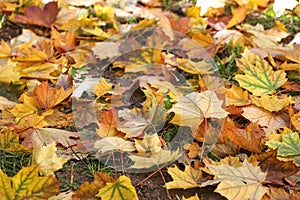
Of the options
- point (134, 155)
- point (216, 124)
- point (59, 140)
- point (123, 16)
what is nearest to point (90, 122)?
point (59, 140)

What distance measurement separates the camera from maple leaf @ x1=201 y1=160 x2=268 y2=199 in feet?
4.45

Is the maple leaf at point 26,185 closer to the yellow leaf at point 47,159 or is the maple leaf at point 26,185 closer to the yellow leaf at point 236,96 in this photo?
the yellow leaf at point 47,159

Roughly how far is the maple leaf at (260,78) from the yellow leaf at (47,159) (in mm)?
730

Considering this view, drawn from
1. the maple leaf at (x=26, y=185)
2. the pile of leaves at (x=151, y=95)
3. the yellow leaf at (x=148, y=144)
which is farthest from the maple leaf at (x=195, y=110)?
the maple leaf at (x=26, y=185)

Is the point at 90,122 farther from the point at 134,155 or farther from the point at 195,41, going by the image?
the point at 195,41

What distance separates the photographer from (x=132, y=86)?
1961mm

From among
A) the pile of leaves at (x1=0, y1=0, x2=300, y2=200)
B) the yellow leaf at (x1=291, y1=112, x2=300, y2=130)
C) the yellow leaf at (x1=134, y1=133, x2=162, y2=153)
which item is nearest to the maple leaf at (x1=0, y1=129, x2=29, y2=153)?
the pile of leaves at (x1=0, y1=0, x2=300, y2=200)

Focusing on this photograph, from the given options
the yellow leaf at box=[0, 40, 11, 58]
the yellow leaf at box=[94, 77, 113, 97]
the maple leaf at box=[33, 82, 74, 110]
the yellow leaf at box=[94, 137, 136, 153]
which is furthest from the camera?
the yellow leaf at box=[0, 40, 11, 58]

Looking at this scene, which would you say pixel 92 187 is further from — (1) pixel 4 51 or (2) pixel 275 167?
(1) pixel 4 51

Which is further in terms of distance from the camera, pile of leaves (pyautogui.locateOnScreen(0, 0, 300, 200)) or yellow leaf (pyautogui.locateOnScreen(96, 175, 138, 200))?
pile of leaves (pyautogui.locateOnScreen(0, 0, 300, 200))

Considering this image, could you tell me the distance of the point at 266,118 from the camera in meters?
1.70

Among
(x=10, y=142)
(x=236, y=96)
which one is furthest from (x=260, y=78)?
(x=10, y=142)

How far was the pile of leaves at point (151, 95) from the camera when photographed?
146cm

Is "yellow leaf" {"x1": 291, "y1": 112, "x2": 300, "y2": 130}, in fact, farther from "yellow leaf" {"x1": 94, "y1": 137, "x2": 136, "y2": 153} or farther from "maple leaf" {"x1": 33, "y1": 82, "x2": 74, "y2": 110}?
"maple leaf" {"x1": 33, "y1": 82, "x2": 74, "y2": 110}
